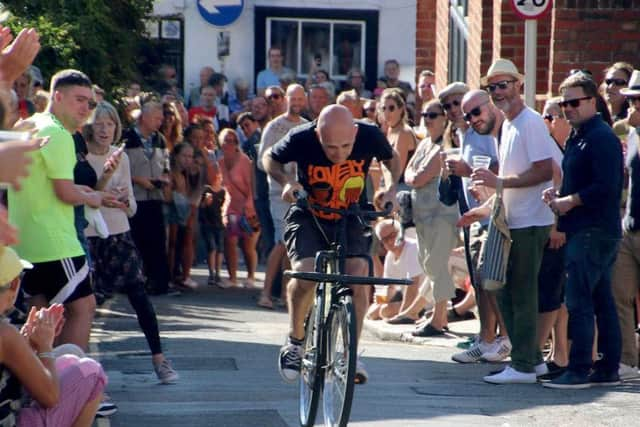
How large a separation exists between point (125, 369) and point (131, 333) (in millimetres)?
1942

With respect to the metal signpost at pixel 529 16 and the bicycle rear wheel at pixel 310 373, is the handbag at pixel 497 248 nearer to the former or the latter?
the bicycle rear wheel at pixel 310 373

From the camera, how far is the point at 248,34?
29578mm

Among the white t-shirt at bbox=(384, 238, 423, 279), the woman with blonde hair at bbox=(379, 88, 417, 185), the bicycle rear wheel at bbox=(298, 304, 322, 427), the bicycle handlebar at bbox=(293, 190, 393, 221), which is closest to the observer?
the bicycle rear wheel at bbox=(298, 304, 322, 427)

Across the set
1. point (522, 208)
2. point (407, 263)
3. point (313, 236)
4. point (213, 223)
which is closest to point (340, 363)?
point (313, 236)

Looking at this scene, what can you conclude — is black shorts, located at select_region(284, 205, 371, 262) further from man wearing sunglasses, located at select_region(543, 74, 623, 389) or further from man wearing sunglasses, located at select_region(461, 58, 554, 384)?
man wearing sunglasses, located at select_region(543, 74, 623, 389)

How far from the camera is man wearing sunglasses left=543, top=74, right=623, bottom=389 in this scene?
9.32 meters

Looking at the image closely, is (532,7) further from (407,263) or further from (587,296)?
(587,296)

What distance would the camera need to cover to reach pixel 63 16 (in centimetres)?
1279

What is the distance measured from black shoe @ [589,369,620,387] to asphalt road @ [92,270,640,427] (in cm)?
8

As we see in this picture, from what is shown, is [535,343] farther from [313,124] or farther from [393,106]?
[393,106]

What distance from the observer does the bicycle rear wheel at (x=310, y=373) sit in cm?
812

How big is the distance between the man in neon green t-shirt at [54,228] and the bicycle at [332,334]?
3.69 ft

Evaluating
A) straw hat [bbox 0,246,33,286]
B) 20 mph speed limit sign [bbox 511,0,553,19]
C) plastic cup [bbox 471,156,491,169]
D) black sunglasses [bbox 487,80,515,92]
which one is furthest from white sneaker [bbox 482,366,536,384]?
straw hat [bbox 0,246,33,286]

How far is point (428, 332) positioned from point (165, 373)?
3.31 meters
